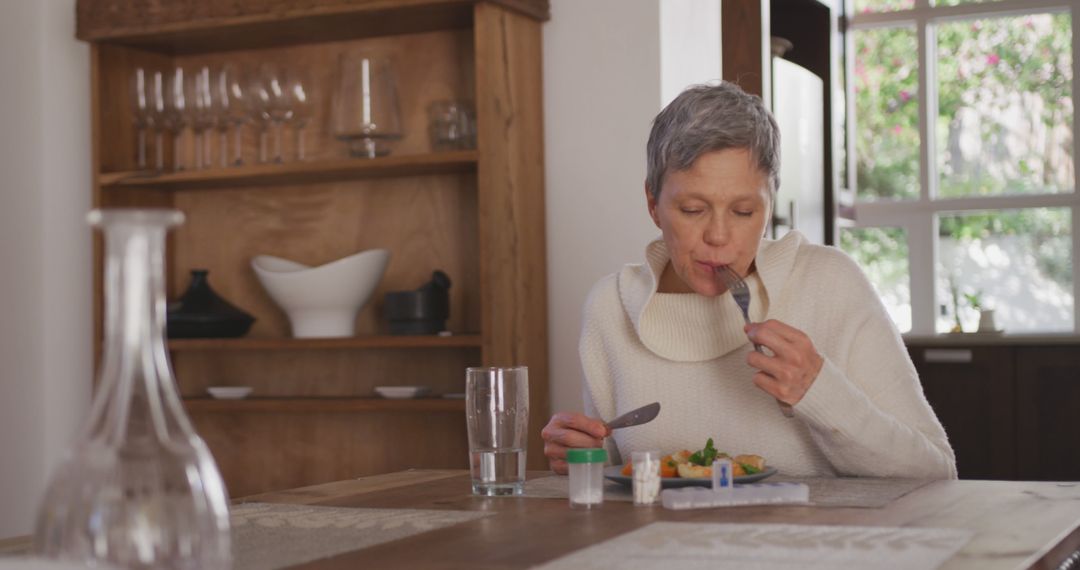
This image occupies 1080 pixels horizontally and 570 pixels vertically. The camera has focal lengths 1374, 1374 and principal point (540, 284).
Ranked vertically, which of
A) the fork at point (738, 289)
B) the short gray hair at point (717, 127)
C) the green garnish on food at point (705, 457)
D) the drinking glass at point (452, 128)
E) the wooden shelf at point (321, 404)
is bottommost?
the wooden shelf at point (321, 404)

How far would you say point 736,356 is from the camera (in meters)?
2.11

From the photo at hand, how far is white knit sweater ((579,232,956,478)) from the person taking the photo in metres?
1.94

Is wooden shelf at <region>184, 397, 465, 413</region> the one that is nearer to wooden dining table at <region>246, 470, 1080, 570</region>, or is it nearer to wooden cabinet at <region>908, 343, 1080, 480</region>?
wooden dining table at <region>246, 470, 1080, 570</region>

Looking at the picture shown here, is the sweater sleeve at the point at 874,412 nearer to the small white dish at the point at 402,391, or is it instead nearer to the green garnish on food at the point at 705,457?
the green garnish on food at the point at 705,457

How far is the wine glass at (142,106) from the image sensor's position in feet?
11.9

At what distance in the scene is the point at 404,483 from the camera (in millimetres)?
1879

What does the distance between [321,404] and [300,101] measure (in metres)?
0.79

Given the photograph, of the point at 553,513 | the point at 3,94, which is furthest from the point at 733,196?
the point at 3,94

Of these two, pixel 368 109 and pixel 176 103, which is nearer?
pixel 368 109

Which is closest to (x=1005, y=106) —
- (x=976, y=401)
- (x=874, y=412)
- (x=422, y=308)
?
(x=976, y=401)

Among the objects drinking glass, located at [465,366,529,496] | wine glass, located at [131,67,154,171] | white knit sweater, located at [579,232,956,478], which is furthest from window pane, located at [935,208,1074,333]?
drinking glass, located at [465,366,529,496]

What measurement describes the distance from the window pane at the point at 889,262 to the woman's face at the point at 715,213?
12.6ft

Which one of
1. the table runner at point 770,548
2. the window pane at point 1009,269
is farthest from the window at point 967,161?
the table runner at point 770,548

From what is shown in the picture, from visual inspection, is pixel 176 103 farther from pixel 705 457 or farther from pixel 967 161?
pixel 967 161
